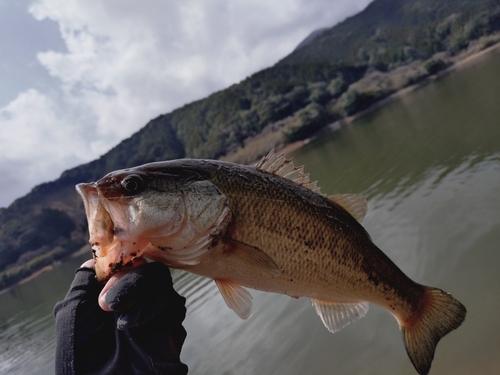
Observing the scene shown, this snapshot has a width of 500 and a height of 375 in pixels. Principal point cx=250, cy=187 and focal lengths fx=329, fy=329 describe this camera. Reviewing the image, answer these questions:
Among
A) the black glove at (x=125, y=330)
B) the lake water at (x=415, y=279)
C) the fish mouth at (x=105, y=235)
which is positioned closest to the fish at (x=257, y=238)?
the fish mouth at (x=105, y=235)

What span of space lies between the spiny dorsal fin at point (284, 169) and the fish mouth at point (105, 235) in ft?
3.72

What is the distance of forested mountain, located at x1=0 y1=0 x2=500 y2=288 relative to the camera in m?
67.8

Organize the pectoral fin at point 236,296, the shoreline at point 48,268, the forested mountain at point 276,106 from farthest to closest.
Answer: the shoreline at point 48,268
the forested mountain at point 276,106
the pectoral fin at point 236,296

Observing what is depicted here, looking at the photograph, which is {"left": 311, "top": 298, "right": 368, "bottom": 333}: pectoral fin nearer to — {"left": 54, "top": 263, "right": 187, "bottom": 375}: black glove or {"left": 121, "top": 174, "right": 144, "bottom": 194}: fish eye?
{"left": 54, "top": 263, "right": 187, "bottom": 375}: black glove

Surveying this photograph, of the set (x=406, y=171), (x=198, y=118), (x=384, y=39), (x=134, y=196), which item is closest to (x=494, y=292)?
(x=134, y=196)

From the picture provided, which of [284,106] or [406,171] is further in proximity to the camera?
[284,106]

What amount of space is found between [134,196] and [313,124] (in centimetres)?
6428

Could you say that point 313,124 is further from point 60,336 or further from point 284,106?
point 60,336

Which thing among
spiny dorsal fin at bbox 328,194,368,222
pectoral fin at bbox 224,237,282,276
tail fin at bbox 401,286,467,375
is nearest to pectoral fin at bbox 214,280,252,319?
pectoral fin at bbox 224,237,282,276

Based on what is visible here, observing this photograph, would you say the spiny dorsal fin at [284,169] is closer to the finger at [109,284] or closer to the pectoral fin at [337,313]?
the pectoral fin at [337,313]

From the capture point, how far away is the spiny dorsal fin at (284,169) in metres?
2.62

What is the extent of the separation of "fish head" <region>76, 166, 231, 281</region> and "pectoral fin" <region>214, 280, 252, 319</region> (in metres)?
0.36

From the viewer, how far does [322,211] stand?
245cm

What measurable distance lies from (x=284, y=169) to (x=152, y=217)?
114 cm
